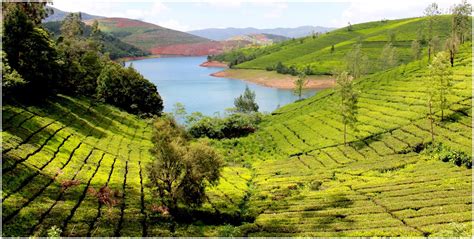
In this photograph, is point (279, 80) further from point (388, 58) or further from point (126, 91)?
point (126, 91)

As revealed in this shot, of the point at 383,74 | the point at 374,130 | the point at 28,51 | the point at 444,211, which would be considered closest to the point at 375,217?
the point at 444,211

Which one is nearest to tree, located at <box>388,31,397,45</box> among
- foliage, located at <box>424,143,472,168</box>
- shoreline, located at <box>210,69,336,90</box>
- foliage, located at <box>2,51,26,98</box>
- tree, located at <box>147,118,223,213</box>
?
shoreline, located at <box>210,69,336,90</box>

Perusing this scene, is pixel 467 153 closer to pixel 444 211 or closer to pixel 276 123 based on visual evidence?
pixel 444 211

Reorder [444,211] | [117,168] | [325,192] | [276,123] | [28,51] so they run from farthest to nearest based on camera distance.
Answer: [276,123] → [28,51] → [117,168] → [325,192] → [444,211]

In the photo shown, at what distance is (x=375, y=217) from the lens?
31.9m

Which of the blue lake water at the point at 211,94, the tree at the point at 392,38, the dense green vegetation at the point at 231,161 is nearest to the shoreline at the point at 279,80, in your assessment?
the blue lake water at the point at 211,94

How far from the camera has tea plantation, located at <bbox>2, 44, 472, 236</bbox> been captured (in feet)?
99.5

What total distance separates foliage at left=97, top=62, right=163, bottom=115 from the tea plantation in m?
7.61

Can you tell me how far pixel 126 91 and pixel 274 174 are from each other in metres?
47.4

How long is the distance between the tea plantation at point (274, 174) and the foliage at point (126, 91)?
25.0 feet

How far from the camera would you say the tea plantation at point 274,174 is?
30328 millimetres

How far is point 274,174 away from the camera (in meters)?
58.5

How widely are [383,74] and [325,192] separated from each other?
60031 millimetres

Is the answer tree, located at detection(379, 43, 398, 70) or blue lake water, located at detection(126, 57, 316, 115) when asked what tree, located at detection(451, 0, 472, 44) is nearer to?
tree, located at detection(379, 43, 398, 70)
